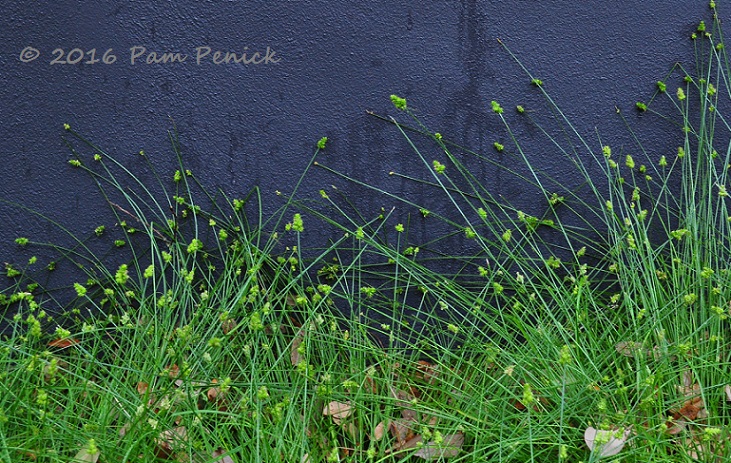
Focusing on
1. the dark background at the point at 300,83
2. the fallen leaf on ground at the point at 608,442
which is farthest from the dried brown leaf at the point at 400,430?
the dark background at the point at 300,83

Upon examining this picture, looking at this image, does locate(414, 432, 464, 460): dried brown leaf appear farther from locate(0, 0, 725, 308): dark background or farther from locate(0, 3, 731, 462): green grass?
locate(0, 0, 725, 308): dark background

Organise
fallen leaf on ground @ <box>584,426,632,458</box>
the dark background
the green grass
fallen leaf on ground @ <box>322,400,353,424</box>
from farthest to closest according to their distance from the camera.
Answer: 1. the dark background
2. fallen leaf on ground @ <box>322,400,353,424</box>
3. the green grass
4. fallen leaf on ground @ <box>584,426,632,458</box>

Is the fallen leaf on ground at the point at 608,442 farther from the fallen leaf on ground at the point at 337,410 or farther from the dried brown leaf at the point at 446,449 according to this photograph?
the fallen leaf on ground at the point at 337,410

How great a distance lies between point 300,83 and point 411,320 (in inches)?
36.1

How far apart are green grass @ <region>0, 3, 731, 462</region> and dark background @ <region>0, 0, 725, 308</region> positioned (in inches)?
2.4

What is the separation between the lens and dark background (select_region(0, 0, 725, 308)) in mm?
2803

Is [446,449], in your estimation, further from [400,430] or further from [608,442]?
[608,442]

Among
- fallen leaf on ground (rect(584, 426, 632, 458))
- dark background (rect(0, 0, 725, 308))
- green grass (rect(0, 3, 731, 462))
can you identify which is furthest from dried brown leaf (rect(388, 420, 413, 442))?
dark background (rect(0, 0, 725, 308))

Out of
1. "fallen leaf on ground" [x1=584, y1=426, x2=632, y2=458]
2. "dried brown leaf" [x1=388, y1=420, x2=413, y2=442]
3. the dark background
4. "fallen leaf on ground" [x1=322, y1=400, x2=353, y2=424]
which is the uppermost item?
the dark background

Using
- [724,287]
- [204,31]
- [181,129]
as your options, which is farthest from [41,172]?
[724,287]

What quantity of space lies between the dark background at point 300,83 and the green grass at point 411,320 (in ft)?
0.20

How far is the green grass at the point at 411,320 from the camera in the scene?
1.93 meters

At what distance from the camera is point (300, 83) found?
9.27 ft

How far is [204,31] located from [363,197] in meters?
0.80
